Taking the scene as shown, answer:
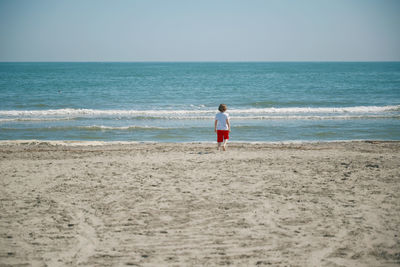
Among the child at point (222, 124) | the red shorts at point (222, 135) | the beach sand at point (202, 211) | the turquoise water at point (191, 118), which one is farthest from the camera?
the turquoise water at point (191, 118)

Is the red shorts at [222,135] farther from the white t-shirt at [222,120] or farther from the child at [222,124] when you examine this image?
the white t-shirt at [222,120]

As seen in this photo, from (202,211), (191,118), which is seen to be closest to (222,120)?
(202,211)

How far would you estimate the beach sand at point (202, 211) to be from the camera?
4.34m

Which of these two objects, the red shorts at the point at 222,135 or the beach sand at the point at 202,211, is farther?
the red shorts at the point at 222,135

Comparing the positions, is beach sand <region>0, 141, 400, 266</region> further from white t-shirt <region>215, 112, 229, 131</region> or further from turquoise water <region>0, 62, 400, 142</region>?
turquoise water <region>0, 62, 400, 142</region>

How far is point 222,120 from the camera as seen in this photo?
10.1 metres

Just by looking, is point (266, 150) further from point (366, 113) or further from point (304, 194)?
point (366, 113)

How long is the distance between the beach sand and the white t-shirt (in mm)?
1182

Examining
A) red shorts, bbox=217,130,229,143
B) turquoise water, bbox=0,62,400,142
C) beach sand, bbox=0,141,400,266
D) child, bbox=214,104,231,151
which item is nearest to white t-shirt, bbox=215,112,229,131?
child, bbox=214,104,231,151

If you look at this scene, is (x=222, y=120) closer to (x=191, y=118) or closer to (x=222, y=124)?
(x=222, y=124)

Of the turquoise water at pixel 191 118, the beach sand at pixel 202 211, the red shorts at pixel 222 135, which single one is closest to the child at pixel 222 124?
the red shorts at pixel 222 135

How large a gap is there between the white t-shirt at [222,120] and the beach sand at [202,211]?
1182 millimetres

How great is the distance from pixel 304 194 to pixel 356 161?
318cm

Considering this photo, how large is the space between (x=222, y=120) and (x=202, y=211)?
191 inches
